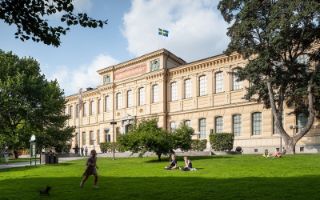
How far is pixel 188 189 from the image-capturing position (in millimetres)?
16641

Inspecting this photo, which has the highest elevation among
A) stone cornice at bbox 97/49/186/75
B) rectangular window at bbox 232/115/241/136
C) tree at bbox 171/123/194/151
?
stone cornice at bbox 97/49/186/75

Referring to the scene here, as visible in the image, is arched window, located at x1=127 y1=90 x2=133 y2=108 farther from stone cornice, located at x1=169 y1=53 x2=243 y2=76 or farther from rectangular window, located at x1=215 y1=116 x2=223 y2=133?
rectangular window, located at x1=215 y1=116 x2=223 y2=133

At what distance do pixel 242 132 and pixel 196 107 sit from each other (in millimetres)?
7341

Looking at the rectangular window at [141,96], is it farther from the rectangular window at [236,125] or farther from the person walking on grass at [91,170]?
the person walking on grass at [91,170]

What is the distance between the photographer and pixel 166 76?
5628 cm

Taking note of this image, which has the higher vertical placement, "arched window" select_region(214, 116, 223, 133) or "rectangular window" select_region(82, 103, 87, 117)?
"rectangular window" select_region(82, 103, 87, 117)

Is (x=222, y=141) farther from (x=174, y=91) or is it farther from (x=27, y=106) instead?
(x=27, y=106)

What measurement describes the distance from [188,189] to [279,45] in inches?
765

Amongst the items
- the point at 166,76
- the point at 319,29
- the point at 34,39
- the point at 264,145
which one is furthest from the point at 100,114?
the point at 34,39

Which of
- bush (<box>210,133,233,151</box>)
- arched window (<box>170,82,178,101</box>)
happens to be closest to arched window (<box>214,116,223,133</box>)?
bush (<box>210,133,233,151</box>)

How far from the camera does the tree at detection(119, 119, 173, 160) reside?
34469mm

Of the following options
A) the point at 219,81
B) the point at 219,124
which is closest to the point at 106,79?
the point at 219,81

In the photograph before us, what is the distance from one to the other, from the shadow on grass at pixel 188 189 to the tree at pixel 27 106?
29.7 metres

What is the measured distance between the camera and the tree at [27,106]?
158 feet
